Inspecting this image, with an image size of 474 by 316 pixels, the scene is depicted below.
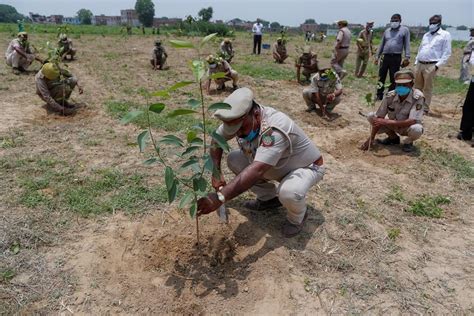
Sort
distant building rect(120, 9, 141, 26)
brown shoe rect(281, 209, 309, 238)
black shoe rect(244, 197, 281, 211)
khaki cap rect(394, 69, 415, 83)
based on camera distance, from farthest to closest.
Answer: distant building rect(120, 9, 141, 26)
khaki cap rect(394, 69, 415, 83)
black shoe rect(244, 197, 281, 211)
brown shoe rect(281, 209, 309, 238)

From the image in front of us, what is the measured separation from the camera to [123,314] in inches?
84.8

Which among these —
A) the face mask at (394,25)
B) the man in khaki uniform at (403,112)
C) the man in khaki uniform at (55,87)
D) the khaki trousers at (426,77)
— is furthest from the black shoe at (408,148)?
the man in khaki uniform at (55,87)

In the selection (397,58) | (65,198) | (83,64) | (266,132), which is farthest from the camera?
(83,64)

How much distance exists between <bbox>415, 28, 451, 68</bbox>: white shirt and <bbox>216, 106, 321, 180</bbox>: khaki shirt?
4.49 m

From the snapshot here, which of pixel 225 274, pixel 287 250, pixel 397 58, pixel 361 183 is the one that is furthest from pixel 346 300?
pixel 397 58

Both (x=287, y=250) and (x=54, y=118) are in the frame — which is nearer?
(x=287, y=250)

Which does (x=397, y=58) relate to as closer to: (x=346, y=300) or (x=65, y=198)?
(x=346, y=300)

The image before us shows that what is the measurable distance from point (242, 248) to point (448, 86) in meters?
8.54

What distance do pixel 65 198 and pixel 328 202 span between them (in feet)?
7.82

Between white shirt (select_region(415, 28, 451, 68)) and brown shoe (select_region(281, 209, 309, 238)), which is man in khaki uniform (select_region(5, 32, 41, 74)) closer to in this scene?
brown shoe (select_region(281, 209, 309, 238))

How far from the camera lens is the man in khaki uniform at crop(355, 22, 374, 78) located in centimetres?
890

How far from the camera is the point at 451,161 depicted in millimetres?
4414

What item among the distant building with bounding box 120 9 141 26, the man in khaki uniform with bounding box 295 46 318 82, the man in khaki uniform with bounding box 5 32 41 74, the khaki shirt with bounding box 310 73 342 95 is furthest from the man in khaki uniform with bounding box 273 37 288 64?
the distant building with bounding box 120 9 141 26

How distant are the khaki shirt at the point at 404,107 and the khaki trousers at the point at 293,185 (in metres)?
2.19
